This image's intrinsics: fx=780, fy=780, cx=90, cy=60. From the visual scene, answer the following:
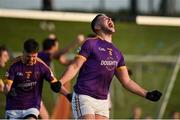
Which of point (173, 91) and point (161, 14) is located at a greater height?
point (161, 14)

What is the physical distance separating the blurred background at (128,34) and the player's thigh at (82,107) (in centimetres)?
698

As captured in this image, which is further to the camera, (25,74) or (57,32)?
(57,32)

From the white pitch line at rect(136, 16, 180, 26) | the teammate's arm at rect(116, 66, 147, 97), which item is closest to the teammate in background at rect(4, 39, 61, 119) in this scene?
the teammate's arm at rect(116, 66, 147, 97)

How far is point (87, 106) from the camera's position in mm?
10359

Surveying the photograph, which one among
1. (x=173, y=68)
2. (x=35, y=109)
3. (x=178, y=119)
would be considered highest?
(x=35, y=109)

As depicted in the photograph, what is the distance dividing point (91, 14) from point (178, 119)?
341 cm

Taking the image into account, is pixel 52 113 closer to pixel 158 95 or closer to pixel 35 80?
pixel 35 80

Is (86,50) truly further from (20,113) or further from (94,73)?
(20,113)

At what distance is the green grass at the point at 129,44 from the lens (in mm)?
17423

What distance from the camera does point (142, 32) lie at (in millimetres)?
18781

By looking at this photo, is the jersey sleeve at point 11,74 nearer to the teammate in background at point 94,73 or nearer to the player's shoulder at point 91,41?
the teammate in background at point 94,73

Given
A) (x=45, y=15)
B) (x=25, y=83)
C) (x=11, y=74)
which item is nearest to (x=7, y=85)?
(x=11, y=74)

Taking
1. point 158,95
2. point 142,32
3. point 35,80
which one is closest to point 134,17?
point 142,32

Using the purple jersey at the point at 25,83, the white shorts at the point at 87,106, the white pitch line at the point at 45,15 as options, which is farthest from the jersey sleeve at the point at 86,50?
the white pitch line at the point at 45,15
